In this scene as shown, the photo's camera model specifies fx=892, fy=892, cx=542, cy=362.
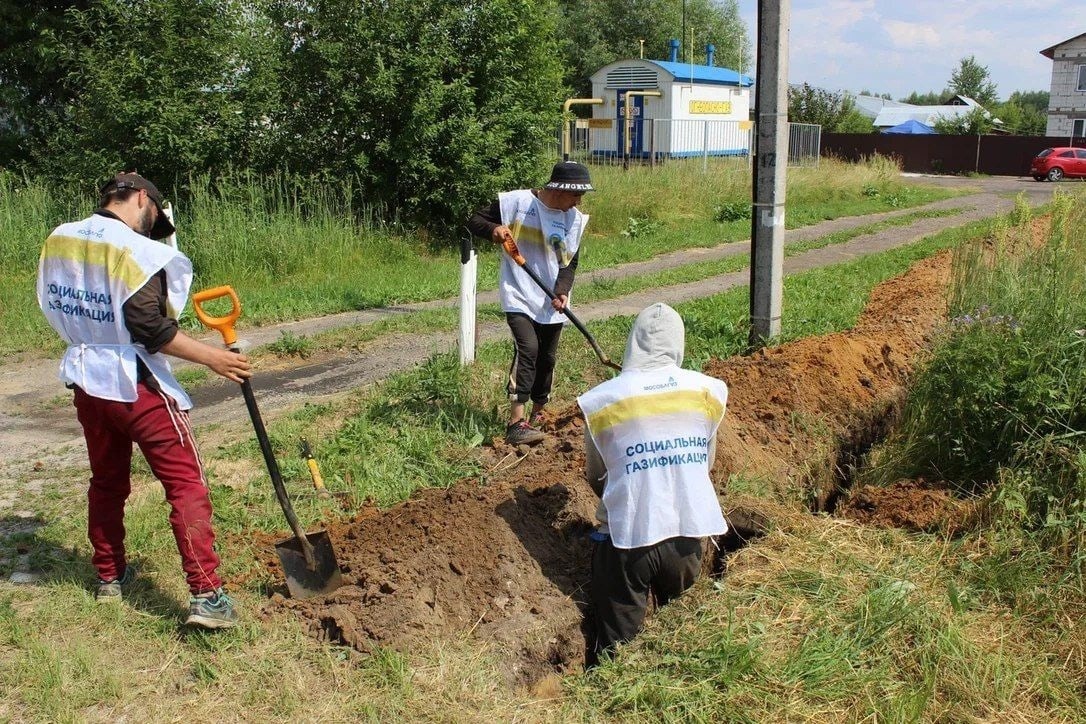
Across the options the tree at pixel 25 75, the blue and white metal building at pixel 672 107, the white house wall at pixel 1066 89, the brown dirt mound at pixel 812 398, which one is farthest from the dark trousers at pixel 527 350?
the white house wall at pixel 1066 89

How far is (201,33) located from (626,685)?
11617 millimetres

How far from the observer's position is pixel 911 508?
4668mm

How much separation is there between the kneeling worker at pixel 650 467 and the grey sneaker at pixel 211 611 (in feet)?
5.11

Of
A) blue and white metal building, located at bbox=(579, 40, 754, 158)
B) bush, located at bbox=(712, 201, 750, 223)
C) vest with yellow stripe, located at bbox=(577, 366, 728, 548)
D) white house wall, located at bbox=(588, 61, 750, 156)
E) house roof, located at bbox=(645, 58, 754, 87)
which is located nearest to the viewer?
vest with yellow stripe, located at bbox=(577, 366, 728, 548)

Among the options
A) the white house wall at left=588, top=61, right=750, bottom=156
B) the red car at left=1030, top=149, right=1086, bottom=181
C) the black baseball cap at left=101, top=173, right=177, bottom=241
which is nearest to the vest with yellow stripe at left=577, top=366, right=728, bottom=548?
the black baseball cap at left=101, top=173, right=177, bottom=241

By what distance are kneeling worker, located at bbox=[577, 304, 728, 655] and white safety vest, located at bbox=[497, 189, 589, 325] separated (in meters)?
1.87

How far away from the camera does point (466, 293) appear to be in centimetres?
670

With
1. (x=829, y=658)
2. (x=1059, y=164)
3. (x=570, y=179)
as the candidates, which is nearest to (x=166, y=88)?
(x=570, y=179)

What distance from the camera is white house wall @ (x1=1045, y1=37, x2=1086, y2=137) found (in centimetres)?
4997

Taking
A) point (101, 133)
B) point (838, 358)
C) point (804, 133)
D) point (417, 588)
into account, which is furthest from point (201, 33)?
point (804, 133)

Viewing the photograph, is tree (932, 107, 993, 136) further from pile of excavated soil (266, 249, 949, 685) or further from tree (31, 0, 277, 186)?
pile of excavated soil (266, 249, 949, 685)

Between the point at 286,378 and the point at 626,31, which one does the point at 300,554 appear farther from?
the point at 626,31

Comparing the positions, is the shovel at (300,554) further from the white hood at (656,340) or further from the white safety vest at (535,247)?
the white safety vest at (535,247)

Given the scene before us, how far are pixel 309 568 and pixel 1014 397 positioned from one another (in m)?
3.72
